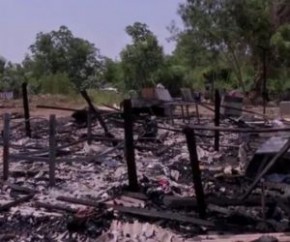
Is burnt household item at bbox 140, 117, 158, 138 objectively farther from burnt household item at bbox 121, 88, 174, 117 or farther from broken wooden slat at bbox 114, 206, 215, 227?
broken wooden slat at bbox 114, 206, 215, 227

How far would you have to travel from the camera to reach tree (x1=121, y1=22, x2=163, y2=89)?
4803 centimetres

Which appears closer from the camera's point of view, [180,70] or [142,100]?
[142,100]

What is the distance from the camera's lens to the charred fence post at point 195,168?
7.71m

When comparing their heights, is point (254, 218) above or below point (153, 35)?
below

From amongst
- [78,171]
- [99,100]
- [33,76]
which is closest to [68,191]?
[78,171]

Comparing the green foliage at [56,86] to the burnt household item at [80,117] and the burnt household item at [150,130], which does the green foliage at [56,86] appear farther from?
the burnt household item at [150,130]

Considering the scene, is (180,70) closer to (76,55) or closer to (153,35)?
(153,35)

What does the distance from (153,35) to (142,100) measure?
30.3 metres

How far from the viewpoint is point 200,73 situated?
47.6 metres

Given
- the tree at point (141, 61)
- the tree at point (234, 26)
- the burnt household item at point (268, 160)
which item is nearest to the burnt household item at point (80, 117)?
the burnt household item at point (268, 160)

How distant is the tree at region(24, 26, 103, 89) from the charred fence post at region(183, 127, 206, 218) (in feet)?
175

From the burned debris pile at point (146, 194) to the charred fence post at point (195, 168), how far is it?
0.01 meters

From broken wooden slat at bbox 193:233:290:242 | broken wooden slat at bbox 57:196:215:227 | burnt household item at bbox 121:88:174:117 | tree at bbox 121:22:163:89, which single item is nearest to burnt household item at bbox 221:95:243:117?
burnt household item at bbox 121:88:174:117

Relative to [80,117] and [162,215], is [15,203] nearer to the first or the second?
[162,215]
